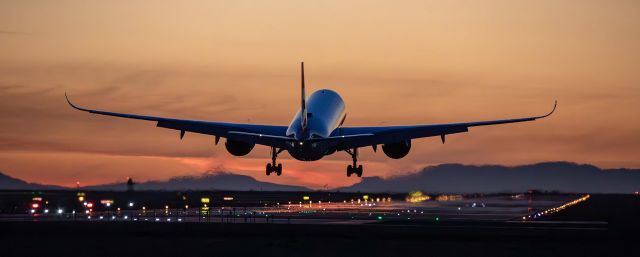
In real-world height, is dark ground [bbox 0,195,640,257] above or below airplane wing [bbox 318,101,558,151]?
below

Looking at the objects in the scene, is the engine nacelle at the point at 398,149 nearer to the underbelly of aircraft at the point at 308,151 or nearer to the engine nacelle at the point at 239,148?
the underbelly of aircraft at the point at 308,151

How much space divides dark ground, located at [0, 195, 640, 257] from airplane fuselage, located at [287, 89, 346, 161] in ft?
46.1

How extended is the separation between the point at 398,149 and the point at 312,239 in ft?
125

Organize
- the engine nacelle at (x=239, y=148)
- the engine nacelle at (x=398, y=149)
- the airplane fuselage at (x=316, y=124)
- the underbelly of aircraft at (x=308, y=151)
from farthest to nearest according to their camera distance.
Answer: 1. the engine nacelle at (x=398, y=149)
2. the engine nacelle at (x=239, y=148)
3. the airplane fuselage at (x=316, y=124)
4. the underbelly of aircraft at (x=308, y=151)

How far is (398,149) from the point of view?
85.1 metres

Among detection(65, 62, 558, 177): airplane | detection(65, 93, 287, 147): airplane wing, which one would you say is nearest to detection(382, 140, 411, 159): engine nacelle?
detection(65, 62, 558, 177): airplane

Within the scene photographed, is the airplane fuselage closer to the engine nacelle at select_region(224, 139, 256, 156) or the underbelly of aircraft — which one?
the underbelly of aircraft

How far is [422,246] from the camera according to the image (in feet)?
146

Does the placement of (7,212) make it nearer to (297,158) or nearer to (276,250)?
(297,158)

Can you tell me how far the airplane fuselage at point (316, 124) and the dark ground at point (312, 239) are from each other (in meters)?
14.1

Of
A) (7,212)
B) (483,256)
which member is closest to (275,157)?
(7,212)

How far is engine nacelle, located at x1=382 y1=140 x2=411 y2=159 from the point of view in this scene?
278ft

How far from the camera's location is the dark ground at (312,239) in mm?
41250

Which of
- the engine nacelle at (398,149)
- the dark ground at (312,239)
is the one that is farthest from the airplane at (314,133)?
the dark ground at (312,239)
